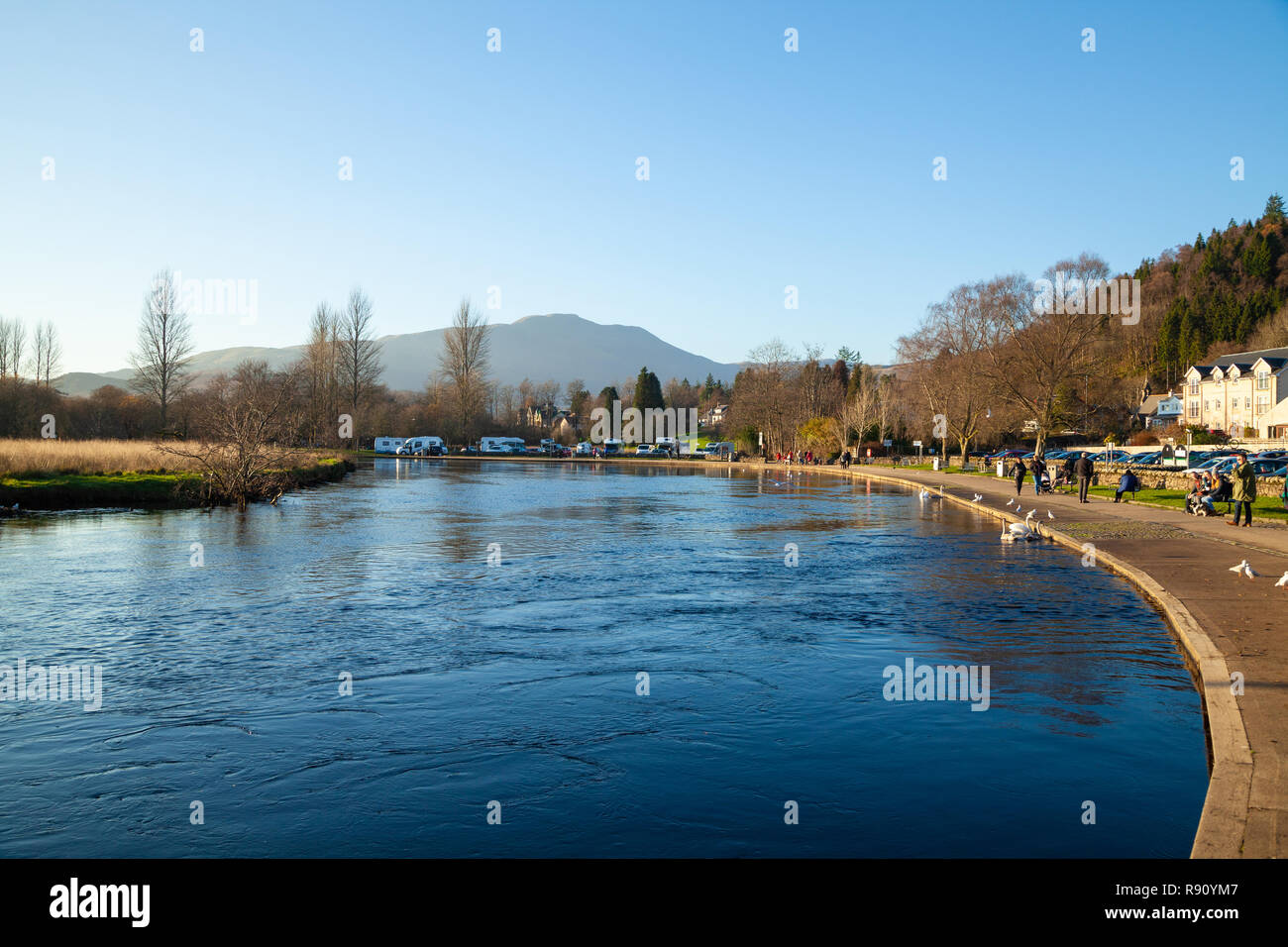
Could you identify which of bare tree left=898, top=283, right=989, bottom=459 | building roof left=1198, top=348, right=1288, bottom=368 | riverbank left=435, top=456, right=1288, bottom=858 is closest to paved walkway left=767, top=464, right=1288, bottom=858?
riverbank left=435, top=456, right=1288, bottom=858

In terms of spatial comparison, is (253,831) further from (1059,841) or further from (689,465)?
(689,465)

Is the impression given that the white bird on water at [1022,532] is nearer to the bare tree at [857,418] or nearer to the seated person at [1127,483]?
the seated person at [1127,483]

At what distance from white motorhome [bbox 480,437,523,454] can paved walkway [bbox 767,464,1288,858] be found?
92.3m

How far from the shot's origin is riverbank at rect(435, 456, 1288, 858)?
5262 mm

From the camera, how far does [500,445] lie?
11806 centimetres

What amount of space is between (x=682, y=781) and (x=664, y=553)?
14111mm

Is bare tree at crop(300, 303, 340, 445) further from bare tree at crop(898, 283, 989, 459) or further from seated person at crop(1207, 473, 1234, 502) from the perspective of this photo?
seated person at crop(1207, 473, 1234, 502)

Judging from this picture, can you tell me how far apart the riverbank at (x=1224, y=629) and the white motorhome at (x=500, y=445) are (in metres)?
90.6

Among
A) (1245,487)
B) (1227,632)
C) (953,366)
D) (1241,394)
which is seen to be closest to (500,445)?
(953,366)

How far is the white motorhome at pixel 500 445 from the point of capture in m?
115

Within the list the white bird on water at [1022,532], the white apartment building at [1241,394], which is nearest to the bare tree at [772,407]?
the white apartment building at [1241,394]

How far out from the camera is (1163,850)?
5.82 meters
